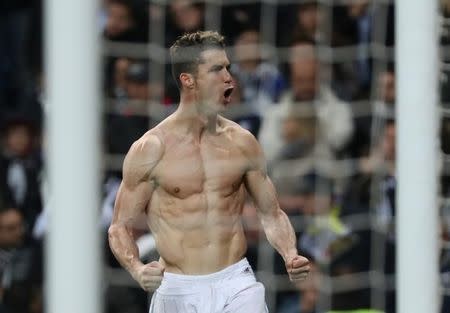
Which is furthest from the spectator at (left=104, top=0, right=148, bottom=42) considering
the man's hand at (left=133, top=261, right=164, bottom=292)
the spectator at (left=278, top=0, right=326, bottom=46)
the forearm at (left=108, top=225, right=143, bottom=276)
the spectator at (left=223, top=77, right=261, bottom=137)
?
the man's hand at (left=133, top=261, right=164, bottom=292)

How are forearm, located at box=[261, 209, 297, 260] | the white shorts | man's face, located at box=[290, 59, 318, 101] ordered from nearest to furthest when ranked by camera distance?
forearm, located at box=[261, 209, 297, 260] < the white shorts < man's face, located at box=[290, 59, 318, 101]

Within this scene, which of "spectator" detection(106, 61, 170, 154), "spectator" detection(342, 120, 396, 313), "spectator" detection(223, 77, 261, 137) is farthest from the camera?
"spectator" detection(342, 120, 396, 313)

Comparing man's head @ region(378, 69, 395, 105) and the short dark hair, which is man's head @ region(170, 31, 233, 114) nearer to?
the short dark hair

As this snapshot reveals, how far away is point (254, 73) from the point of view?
5.84m

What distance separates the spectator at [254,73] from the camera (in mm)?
5707

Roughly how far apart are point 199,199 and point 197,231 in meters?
0.10

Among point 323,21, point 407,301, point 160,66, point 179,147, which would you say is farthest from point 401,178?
point 323,21

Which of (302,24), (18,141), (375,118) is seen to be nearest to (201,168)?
(18,141)

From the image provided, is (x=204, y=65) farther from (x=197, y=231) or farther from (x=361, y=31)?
(x=361, y=31)

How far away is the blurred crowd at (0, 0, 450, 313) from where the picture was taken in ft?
17.0

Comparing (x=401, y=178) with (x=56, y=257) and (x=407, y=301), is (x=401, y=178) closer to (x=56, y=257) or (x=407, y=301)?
(x=407, y=301)

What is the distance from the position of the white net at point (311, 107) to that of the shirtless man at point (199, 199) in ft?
3.88

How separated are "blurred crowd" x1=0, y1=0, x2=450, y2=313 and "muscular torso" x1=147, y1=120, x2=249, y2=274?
95cm

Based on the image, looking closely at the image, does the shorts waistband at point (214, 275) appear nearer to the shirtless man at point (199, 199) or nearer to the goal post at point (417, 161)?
the shirtless man at point (199, 199)
